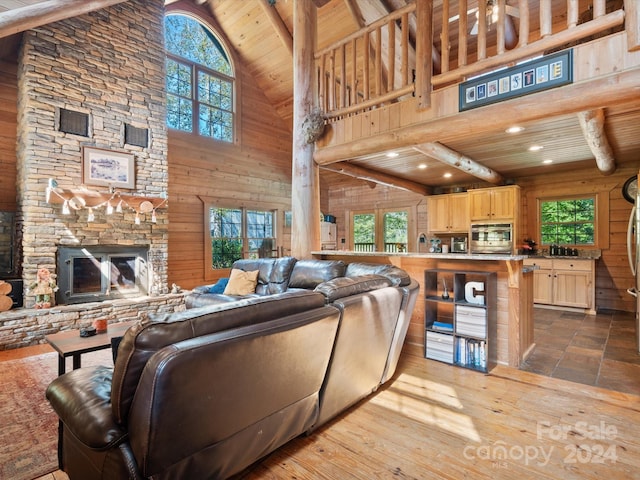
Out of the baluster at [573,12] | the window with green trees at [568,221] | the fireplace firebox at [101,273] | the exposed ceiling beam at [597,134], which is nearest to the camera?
the baluster at [573,12]

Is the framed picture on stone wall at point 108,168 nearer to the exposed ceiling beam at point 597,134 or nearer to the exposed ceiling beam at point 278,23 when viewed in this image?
the exposed ceiling beam at point 278,23

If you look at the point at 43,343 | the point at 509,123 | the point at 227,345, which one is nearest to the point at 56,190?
the point at 43,343

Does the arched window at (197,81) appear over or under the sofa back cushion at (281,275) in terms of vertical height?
over

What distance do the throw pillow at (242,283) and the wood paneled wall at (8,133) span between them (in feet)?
10.9

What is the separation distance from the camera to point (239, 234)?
7438 millimetres

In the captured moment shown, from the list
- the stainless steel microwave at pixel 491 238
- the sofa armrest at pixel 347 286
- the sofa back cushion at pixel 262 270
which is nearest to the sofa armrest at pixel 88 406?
the sofa armrest at pixel 347 286

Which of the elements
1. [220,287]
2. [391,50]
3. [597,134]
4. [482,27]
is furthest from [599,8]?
[220,287]

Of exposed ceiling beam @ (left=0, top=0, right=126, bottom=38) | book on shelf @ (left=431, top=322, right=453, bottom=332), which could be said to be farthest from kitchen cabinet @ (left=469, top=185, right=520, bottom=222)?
exposed ceiling beam @ (left=0, top=0, right=126, bottom=38)

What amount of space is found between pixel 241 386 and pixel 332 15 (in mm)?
6891

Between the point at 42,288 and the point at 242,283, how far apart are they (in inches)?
99.7

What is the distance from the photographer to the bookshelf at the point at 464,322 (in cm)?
313

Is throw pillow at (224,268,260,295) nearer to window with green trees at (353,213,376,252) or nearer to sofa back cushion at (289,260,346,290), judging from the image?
sofa back cushion at (289,260,346,290)

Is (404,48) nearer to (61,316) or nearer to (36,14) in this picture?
(36,14)

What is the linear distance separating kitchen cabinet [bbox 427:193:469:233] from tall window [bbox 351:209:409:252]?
1089 mm
